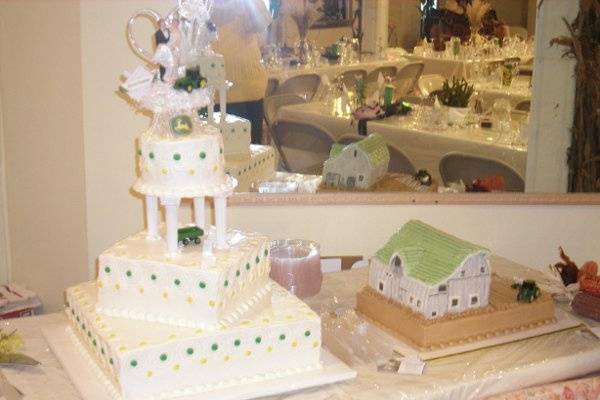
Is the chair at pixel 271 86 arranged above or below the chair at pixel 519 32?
below

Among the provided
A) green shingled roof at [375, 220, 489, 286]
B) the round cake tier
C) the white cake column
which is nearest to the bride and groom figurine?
the round cake tier

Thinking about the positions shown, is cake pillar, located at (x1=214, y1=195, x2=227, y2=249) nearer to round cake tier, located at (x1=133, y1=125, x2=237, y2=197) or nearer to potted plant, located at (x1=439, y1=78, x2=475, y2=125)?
round cake tier, located at (x1=133, y1=125, x2=237, y2=197)

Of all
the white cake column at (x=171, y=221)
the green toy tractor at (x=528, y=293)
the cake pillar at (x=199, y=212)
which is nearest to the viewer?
the white cake column at (x=171, y=221)

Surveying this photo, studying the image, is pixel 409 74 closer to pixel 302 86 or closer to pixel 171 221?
pixel 302 86

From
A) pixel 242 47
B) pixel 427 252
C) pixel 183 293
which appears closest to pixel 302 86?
pixel 242 47

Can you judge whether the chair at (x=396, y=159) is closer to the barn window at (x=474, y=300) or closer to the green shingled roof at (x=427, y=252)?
the green shingled roof at (x=427, y=252)

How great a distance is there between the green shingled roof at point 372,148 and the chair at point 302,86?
159 millimetres

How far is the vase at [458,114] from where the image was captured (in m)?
2.16

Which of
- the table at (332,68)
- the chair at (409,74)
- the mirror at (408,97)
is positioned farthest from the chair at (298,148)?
the chair at (409,74)

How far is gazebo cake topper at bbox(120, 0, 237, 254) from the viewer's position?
129 centimetres

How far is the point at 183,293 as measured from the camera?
50.1 inches

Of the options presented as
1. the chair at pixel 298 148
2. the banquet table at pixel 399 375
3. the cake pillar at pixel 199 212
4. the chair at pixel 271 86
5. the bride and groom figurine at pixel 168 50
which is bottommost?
the banquet table at pixel 399 375

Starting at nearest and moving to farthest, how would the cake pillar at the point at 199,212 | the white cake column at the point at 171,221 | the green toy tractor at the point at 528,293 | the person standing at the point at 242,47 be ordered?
the white cake column at the point at 171,221 → the cake pillar at the point at 199,212 → the green toy tractor at the point at 528,293 → the person standing at the point at 242,47

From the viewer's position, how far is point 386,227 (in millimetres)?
2135
